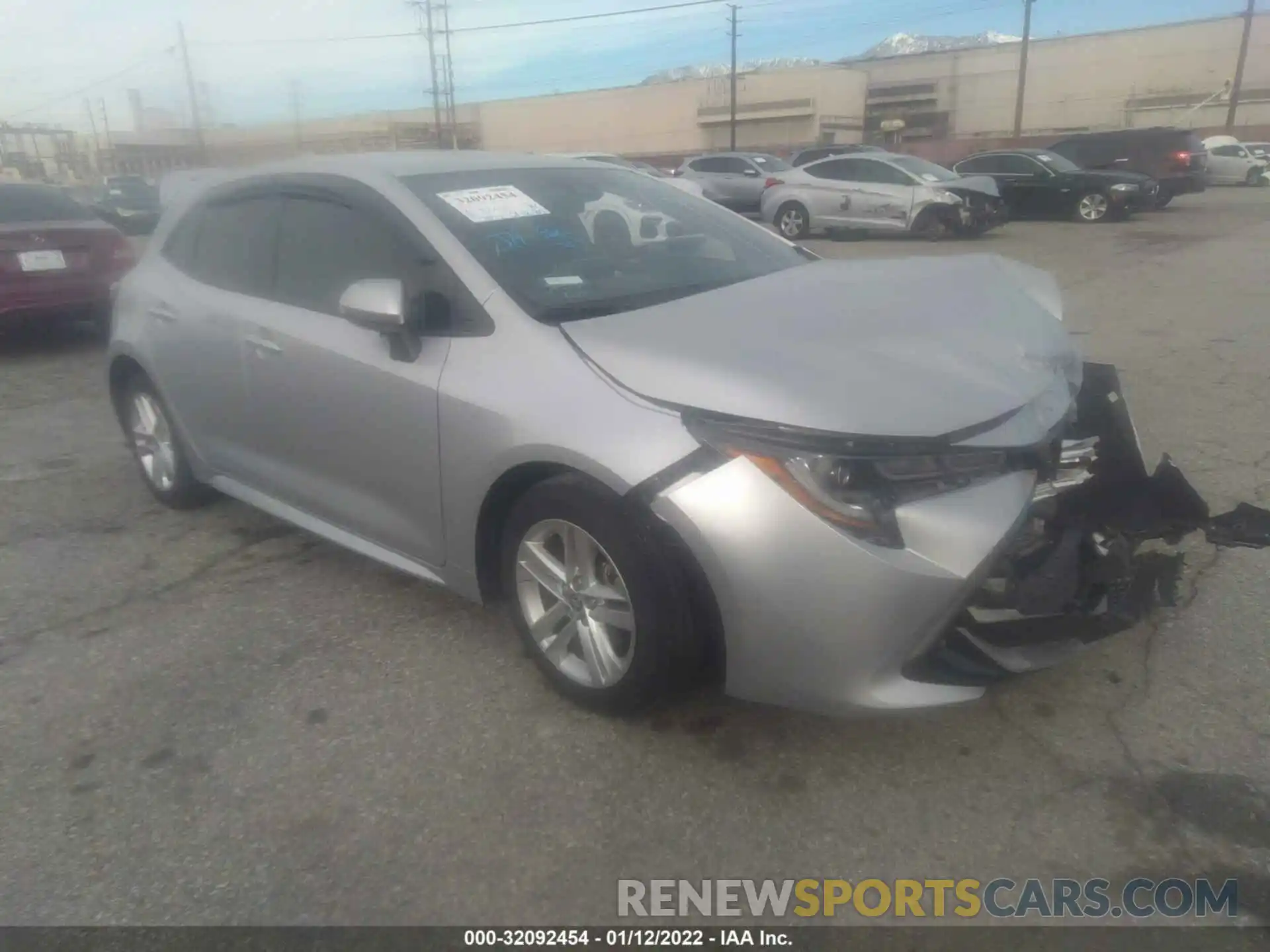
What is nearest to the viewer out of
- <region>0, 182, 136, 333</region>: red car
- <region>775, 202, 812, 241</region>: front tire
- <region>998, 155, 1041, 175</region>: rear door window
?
<region>0, 182, 136, 333</region>: red car

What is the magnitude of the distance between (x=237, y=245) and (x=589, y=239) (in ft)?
5.15

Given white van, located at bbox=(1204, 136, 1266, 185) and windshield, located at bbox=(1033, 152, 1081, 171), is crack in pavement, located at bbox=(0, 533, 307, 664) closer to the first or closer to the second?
windshield, located at bbox=(1033, 152, 1081, 171)

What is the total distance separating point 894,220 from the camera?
15852 mm

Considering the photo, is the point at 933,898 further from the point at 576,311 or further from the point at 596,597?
the point at 576,311

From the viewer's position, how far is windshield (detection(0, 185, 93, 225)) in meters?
8.36

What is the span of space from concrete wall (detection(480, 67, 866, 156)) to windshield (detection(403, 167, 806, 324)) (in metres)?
57.0

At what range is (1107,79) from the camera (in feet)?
175

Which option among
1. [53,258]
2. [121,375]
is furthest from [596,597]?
[53,258]

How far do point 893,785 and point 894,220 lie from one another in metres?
14.7

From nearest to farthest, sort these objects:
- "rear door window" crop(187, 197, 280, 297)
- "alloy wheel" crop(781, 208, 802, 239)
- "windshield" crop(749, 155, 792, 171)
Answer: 1. "rear door window" crop(187, 197, 280, 297)
2. "alloy wheel" crop(781, 208, 802, 239)
3. "windshield" crop(749, 155, 792, 171)

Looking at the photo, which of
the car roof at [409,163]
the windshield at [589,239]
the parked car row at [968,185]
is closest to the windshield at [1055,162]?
the parked car row at [968,185]

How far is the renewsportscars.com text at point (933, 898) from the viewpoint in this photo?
2.13 m

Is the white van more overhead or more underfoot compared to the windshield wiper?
more underfoot

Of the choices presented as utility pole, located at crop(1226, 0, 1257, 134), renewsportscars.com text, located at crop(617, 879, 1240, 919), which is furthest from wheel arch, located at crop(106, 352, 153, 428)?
utility pole, located at crop(1226, 0, 1257, 134)
